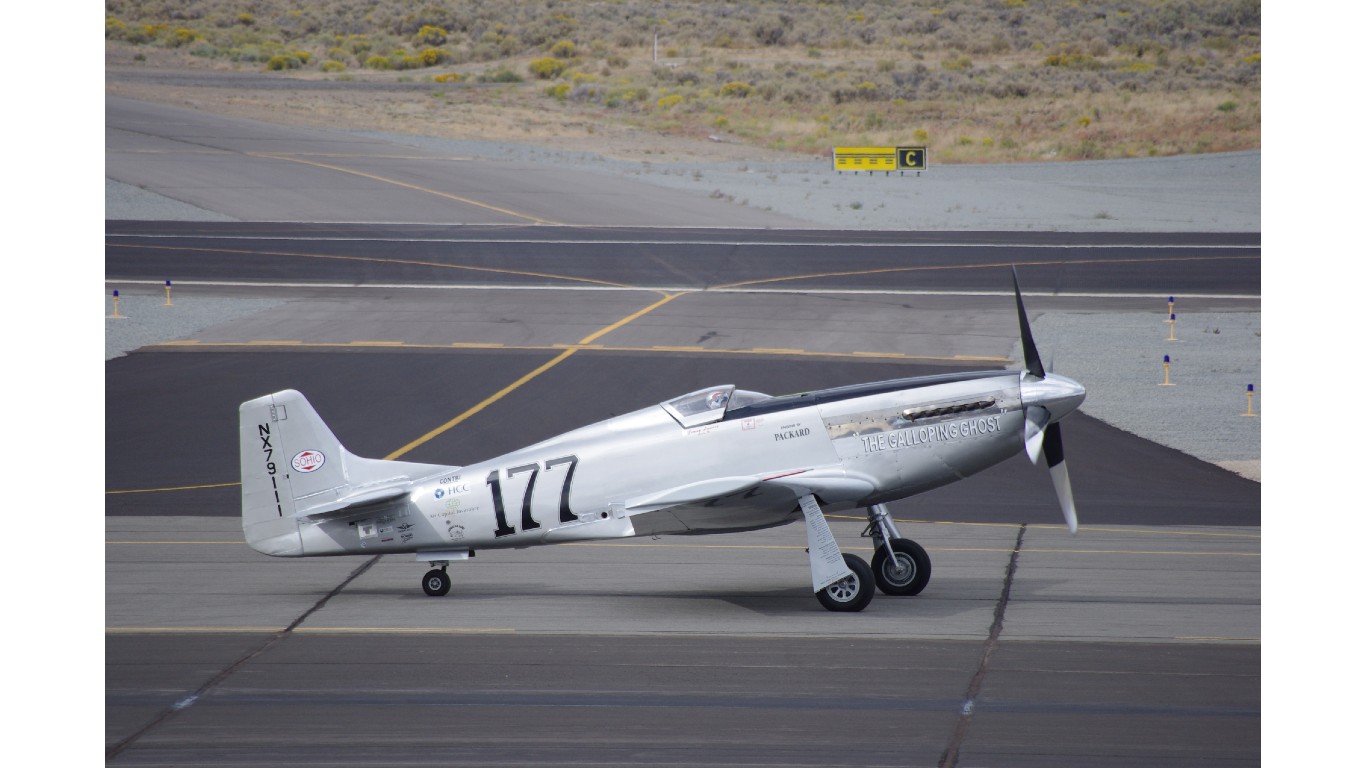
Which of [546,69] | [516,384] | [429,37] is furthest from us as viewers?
[429,37]

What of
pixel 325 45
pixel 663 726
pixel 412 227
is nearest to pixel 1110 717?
pixel 663 726

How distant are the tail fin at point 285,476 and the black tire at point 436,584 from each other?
1.18 meters

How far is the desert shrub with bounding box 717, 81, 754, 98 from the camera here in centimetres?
9956

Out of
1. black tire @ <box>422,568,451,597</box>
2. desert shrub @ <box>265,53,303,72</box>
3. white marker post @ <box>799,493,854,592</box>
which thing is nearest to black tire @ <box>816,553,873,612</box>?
white marker post @ <box>799,493,854,592</box>

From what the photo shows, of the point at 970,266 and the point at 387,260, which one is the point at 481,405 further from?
the point at 970,266

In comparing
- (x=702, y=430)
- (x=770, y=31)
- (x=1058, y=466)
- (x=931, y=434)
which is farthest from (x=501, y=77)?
(x=1058, y=466)

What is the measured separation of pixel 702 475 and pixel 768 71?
317ft

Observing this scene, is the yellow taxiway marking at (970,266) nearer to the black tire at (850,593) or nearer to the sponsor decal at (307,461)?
the sponsor decal at (307,461)

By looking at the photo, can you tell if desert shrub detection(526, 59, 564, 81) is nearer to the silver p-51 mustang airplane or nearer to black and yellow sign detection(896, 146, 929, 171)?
black and yellow sign detection(896, 146, 929, 171)

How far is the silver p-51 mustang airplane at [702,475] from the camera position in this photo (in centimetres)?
1576

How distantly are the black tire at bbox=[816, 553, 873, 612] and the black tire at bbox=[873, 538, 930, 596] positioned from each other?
2.66 ft

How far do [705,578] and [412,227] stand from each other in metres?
40.5

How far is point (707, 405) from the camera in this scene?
16234mm

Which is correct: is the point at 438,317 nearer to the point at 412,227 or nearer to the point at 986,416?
the point at 412,227
